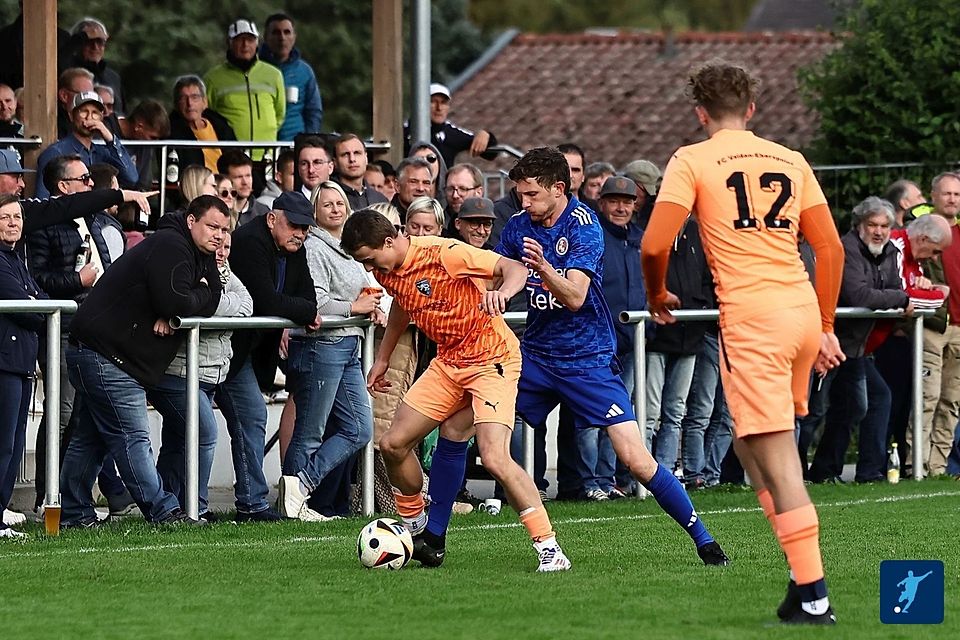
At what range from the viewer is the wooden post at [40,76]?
14641mm

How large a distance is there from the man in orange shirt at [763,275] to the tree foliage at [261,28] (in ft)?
89.0

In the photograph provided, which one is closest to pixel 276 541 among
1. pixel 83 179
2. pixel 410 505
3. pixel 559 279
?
pixel 410 505

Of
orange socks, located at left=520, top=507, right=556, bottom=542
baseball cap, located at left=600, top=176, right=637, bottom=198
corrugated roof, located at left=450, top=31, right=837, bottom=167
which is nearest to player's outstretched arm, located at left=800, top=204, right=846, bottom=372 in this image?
orange socks, located at left=520, top=507, right=556, bottom=542

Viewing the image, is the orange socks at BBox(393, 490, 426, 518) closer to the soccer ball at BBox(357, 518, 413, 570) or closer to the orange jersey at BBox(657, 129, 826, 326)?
the soccer ball at BBox(357, 518, 413, 570)

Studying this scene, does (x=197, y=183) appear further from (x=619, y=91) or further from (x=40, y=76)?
(x=619, y=91)

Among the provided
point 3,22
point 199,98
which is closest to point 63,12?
point 3,22

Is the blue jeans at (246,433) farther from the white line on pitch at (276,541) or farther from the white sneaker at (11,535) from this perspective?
the white sneaker at (11,535)

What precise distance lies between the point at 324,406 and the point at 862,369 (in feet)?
15.5

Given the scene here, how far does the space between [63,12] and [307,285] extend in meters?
25.9

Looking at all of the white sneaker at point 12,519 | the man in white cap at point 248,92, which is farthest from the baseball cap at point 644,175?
the white sneaker at point 12,519

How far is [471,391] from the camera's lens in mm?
9375

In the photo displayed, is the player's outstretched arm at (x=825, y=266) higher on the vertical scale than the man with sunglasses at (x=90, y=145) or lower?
lower

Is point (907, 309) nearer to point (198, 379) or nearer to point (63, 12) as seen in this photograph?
point (198, 379)

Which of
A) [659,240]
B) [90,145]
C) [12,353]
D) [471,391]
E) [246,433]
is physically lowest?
[246,433]
